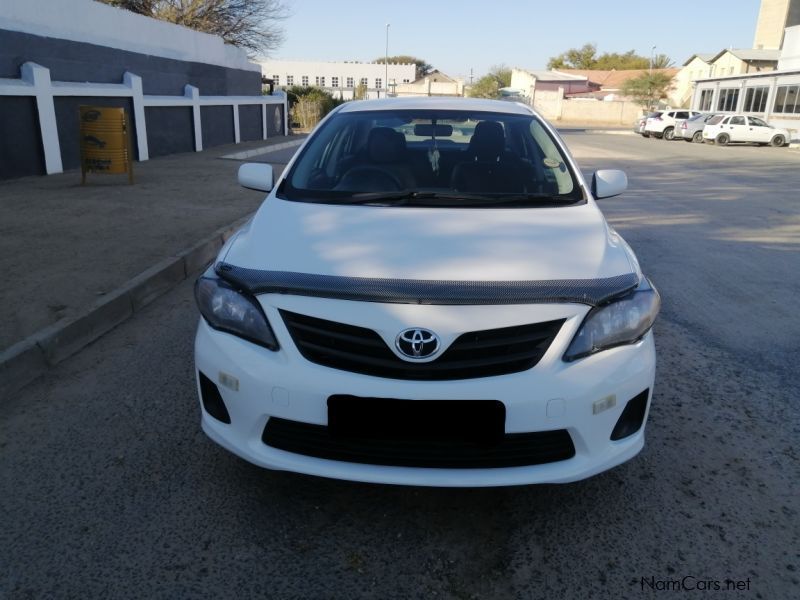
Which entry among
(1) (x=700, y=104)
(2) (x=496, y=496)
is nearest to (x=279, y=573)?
(2) (x=496, y=496)

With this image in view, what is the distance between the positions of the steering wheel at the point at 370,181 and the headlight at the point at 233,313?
1097 millimetres

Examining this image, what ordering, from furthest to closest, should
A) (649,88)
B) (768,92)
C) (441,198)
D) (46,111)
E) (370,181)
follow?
1. (649,88)
2. (768,92)
3. (46,111)
4. (370,181)
5. (441,198)

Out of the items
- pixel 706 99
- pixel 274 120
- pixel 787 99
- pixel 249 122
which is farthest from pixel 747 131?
pixel 249 122

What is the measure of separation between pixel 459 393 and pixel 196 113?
717 inches

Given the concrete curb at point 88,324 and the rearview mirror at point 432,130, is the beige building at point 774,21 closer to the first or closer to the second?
the rearview mirror at point 432,130

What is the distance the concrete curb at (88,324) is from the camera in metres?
3.67

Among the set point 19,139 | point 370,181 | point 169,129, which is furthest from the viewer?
point 169,129

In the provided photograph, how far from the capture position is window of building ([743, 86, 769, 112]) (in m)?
39.2

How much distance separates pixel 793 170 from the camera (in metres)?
18.4

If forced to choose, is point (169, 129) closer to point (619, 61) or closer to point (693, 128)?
point (693, 128)

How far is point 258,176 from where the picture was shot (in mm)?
3820

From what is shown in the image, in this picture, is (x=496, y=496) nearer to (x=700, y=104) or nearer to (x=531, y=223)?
(x=531, y=223)

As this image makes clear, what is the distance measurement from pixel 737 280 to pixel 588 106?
60.1 metres

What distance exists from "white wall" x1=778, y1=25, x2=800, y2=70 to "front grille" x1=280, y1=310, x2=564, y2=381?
4735 centimetres
